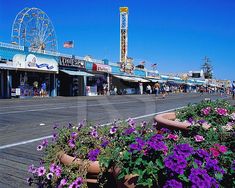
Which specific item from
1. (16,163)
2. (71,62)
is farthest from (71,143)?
(71,62)

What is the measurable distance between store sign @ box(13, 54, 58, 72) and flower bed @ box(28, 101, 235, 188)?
25110mm

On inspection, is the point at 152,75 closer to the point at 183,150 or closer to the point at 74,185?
the point at 74,185

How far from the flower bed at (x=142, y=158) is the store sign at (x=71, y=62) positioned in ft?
104

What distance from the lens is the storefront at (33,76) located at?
28.1 m

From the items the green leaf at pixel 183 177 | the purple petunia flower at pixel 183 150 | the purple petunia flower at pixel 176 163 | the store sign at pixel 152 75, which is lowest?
the green leaf at pixel 183 177

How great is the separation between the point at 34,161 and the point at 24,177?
929 mm

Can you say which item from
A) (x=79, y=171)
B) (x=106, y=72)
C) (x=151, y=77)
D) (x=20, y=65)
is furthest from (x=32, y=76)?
(x=151, y=77)

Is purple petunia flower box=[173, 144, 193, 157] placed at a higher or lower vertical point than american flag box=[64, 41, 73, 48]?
lower

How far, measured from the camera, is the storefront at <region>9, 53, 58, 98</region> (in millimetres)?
28078

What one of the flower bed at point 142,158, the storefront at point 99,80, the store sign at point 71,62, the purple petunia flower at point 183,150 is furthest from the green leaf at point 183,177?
the storefront at point 99,80

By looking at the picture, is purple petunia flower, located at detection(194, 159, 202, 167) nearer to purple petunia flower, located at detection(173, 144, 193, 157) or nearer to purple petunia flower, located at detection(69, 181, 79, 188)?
purple petunia flower, located at detection(173, 144, 193, 157)

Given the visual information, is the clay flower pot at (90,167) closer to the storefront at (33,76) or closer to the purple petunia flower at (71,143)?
the purple petunia flower at (71,143)

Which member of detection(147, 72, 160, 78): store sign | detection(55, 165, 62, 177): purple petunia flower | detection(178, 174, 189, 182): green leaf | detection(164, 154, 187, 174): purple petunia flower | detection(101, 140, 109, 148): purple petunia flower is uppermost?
detection(147, 72, 160, 78): store sign

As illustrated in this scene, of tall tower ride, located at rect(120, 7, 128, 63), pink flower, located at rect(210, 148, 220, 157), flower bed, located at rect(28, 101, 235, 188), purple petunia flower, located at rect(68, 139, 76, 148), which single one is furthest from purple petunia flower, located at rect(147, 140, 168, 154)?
tall tower ride, located at rect(120, 7, 128, 63)
